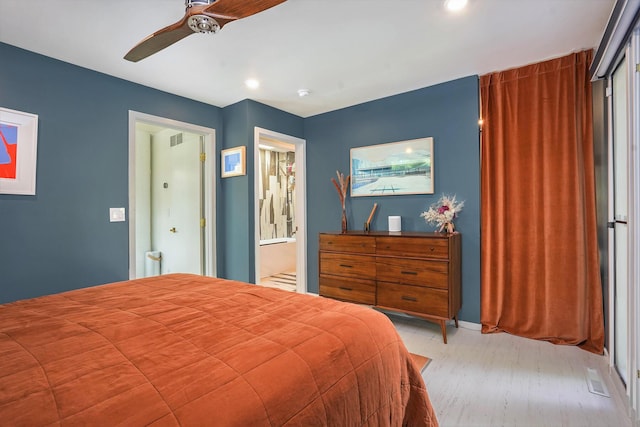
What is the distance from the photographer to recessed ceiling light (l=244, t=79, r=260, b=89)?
3.09 meters

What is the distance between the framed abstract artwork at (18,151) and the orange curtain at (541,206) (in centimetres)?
385

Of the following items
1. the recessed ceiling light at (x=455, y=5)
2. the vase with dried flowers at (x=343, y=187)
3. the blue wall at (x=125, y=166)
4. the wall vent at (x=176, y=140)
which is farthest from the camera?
the wall vent at (x=176, y=140)

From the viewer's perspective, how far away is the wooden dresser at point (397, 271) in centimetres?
275

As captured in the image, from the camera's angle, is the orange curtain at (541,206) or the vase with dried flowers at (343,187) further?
the vase with dried flowers at (343,187)

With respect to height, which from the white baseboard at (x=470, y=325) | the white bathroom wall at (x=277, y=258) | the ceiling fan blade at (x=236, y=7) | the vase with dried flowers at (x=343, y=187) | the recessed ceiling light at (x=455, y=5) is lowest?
the white baseboard at (x=470, y=325)

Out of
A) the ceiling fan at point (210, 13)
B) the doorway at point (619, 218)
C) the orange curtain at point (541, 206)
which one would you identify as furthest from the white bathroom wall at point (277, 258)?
the doorway at point (619, 218)

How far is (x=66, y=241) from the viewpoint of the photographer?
8.59 feet

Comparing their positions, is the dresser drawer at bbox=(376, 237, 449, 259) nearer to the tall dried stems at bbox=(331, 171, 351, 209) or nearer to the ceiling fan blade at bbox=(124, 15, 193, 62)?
the tall dried stems at bbox=(331, 171, 351, 209)

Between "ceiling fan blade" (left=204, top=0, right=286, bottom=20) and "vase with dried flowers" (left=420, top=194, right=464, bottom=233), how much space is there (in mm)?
2308

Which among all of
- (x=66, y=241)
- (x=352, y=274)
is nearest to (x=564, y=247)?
(x=352, y=274)

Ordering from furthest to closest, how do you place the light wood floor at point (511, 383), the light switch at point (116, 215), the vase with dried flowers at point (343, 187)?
the vase with dried flowers at point (343, 187)
the light switch at point (116, 215)
the light wood floor at point (511, 383)

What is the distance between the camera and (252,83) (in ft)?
10.3

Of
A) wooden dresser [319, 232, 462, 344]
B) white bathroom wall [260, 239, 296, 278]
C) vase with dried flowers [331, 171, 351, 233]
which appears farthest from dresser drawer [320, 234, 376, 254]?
white bathroom wall [260, 239, 296, 278]

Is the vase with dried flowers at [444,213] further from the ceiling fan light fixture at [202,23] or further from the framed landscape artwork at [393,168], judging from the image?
the ceiling fan light fixture at [202,23]
